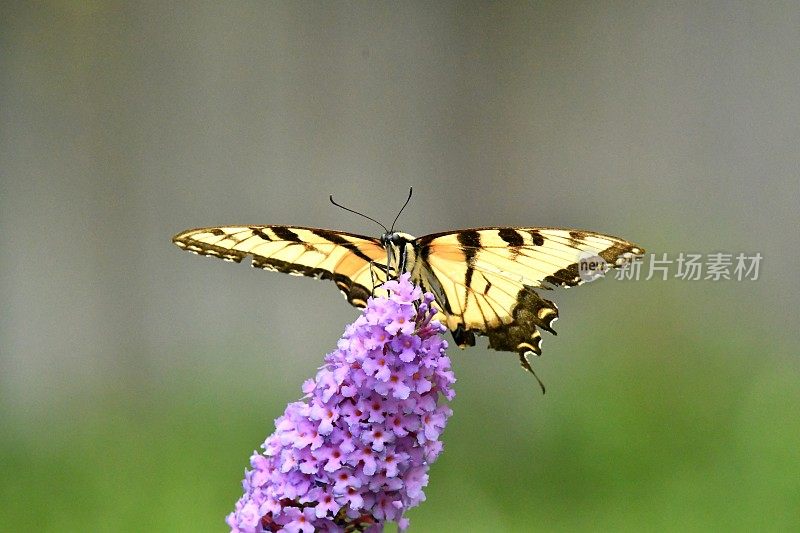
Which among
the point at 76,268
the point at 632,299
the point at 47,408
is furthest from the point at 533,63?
the point at 47,408

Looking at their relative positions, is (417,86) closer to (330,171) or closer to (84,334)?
(330,171)

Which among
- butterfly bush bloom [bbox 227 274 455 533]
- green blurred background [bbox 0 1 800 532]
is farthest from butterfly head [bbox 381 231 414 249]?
green blurred background [bbox 0 1 800 532]

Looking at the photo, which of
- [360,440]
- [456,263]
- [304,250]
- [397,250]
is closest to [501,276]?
[456,263]

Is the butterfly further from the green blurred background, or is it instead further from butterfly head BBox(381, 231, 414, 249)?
the green blurred background

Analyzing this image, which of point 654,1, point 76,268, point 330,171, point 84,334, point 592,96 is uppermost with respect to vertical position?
point 654,1

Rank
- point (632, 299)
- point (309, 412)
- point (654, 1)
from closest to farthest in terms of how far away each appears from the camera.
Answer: point (309, 412) → point (632, 299) → point (654, 1)

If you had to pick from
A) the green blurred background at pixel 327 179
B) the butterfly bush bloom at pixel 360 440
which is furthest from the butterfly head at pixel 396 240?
the green blurred background at pixel 327 179

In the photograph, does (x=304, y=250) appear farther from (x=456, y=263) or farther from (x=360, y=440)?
(x=360, y=440)
